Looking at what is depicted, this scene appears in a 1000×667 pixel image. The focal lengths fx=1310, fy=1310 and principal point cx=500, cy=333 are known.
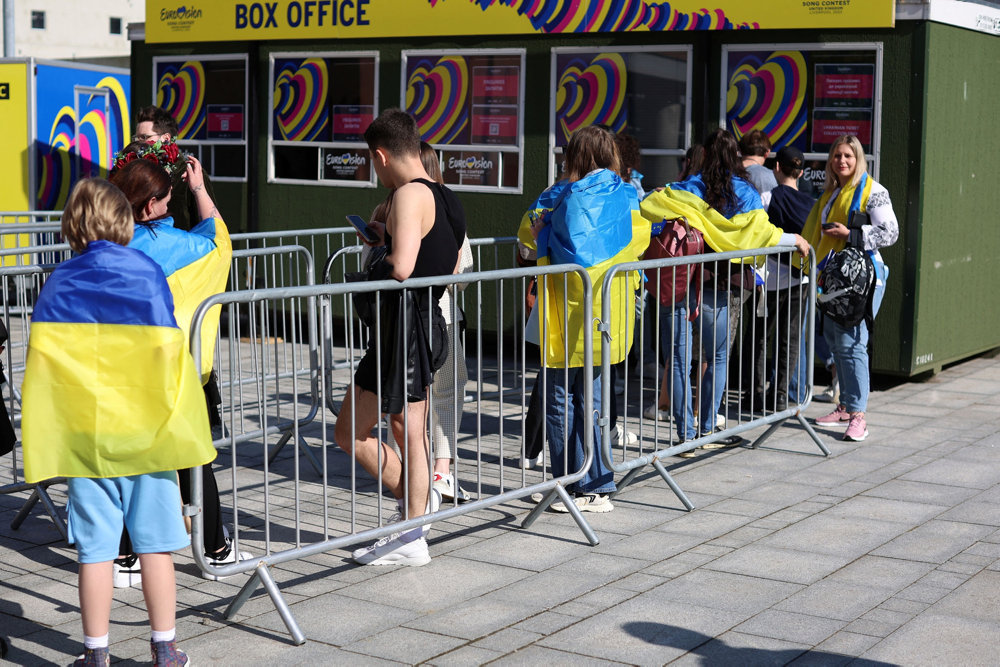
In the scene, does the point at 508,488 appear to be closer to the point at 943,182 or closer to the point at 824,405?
the point at 824,405

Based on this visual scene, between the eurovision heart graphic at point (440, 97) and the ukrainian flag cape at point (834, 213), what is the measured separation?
12.2 ft

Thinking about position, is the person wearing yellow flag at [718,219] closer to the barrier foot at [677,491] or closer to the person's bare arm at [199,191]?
the barrier foot at [677,491]

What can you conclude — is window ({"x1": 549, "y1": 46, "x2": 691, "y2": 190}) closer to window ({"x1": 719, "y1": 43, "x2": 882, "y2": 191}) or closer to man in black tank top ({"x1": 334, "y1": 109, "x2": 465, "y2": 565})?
window ({"x1": 719, "y1": 43, "x2": 882, "y2": 191})

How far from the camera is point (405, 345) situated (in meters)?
5.35

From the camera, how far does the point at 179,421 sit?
419cm

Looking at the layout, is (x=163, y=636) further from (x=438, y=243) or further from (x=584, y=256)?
(x=584, y=256)

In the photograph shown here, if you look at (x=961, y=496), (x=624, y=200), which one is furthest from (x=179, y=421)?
(x=961, y=496)

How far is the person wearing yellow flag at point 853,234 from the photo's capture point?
804 centimetres

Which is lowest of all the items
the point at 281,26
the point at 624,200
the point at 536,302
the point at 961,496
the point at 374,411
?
the point at 961,496

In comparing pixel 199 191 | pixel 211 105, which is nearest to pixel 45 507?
pixel 199 191

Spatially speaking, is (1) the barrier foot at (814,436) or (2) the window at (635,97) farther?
(2) the window at (635,97)

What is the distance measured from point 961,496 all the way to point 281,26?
767 cm

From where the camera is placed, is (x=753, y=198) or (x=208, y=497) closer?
(x=208, y=497)

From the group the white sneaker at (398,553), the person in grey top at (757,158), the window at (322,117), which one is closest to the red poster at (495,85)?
the window at (322,117)
